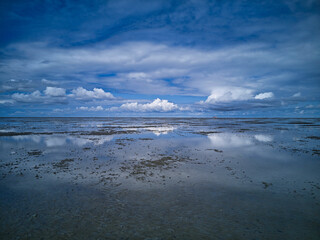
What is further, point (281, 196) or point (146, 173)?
point (146, 173)

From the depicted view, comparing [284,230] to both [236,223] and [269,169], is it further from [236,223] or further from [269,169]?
[269,169]

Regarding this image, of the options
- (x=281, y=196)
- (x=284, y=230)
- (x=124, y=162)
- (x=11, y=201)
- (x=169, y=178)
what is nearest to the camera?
(x=284, y=230)

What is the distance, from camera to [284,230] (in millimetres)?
8625

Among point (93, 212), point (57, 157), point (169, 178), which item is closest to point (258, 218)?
point (169, 178)

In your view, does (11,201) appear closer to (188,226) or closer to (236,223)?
(188,226)

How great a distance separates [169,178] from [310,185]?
11731 millimetres

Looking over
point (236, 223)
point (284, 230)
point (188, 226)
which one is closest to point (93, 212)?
point (188, 226)

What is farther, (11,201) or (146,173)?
(146,173)

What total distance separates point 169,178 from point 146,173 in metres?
2.55

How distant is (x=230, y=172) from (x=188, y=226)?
10.1 meters

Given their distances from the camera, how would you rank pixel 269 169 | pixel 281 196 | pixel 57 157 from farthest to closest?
pixel 57 157 → pixel 269 169 → pixel 281 196

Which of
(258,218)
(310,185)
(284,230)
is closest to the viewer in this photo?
(284,230)

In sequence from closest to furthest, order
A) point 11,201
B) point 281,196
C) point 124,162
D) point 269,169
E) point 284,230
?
point 284,230
point 11,201
point 281,196
point 269,169
point 124,162

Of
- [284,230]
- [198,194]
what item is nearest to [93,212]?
[198,194]
